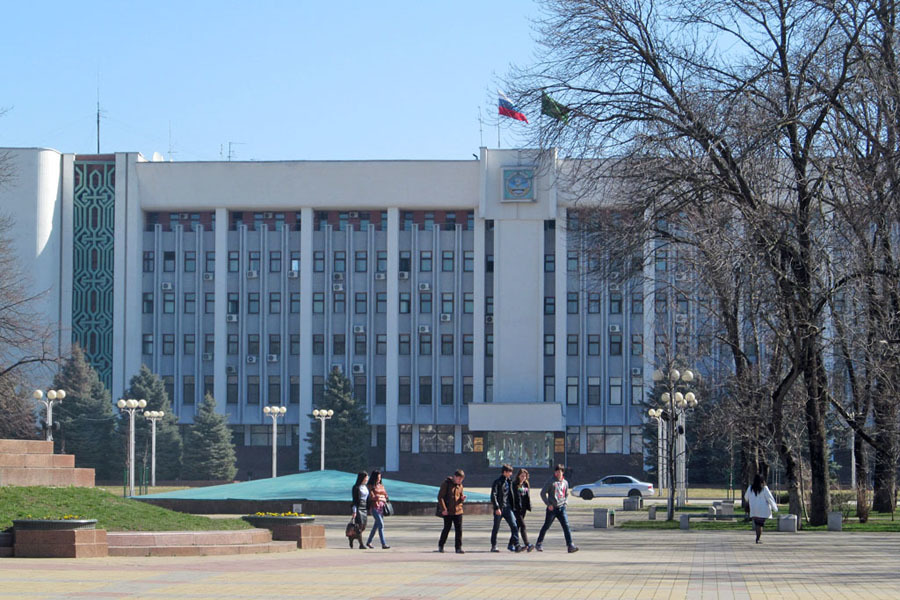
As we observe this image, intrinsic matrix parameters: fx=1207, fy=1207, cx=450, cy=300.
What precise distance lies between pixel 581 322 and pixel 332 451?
1606 cm

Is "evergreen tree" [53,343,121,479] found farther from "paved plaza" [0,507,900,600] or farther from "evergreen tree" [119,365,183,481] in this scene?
"paved plaza" [0,507,900,600]

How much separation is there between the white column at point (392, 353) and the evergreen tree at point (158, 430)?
11916 mm

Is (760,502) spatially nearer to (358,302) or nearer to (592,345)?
(592,345)

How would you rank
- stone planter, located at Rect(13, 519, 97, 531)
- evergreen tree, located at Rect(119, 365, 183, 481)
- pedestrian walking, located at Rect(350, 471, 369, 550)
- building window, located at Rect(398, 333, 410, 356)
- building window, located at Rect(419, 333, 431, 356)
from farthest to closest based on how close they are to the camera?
building window, located at Rect(398, 333, 410, 356) → building window, located at Rect(419, 333, 431, 356) → evergreen tree, located at Rect(119, 365, 183, 481) → pedestrian walking, located at Rect(350, 471, 369, 550) → stone planter, located at Rect(13, 519, 97, 531)

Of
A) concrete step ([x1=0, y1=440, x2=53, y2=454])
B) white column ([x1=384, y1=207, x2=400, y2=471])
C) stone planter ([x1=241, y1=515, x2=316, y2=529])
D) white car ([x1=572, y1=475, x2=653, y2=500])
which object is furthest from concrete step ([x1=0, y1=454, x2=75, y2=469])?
white column ([x1=384, y1=207, x2=400, y2=471])

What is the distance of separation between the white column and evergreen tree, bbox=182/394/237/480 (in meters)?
9.23

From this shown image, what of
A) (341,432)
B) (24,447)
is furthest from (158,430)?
(24,447)

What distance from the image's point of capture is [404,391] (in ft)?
233

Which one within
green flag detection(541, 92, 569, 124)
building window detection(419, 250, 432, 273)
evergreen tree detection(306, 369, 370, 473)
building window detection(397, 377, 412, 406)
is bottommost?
evergreen tree detection(306, 369, 370, 473)

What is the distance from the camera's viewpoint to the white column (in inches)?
2773

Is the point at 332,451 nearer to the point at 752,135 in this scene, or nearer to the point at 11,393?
the point at 11,393

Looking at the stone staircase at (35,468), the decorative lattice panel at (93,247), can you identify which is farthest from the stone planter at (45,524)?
the decorative lattice panel at (93,247)

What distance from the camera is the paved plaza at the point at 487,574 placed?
12484mm

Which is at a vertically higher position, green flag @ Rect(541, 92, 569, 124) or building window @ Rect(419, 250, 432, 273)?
building window @ Rect(419, 250, 432, 273)
